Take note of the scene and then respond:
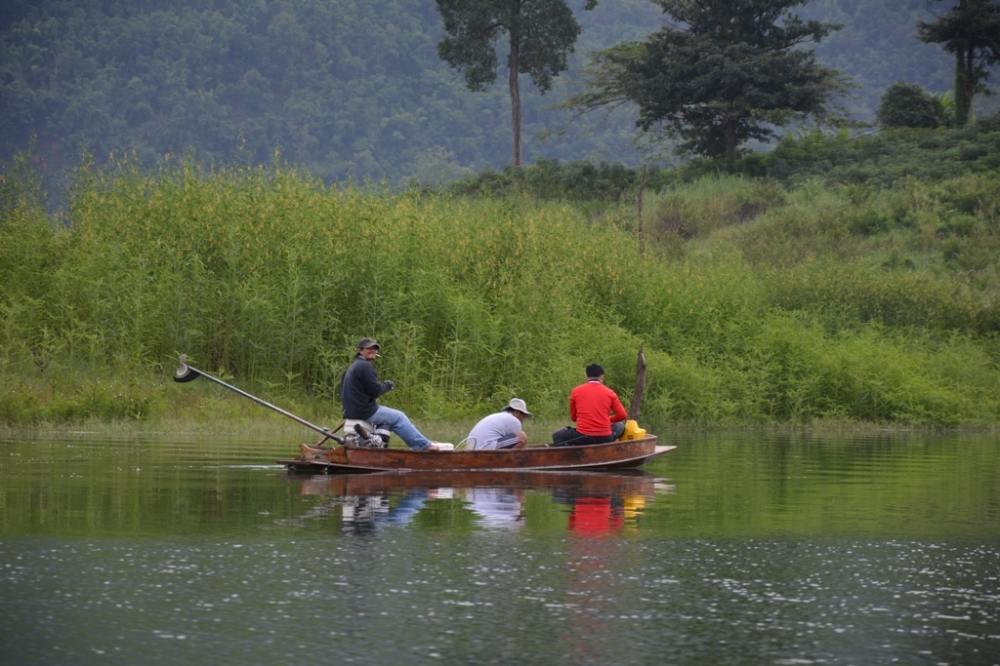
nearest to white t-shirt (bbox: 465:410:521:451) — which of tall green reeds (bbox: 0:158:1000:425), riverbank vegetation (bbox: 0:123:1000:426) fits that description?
riverbank vegetation (bbox: 0:123:1000:426)

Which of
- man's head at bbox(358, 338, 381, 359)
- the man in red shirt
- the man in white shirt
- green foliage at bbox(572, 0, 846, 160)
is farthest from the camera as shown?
green foliage at bbox(572, 0, 846, 160)

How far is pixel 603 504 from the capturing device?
A: 20188mm

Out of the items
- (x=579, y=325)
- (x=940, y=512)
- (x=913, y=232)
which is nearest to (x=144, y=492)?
(x=940, y=512)

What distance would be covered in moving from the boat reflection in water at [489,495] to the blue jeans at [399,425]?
0.58m

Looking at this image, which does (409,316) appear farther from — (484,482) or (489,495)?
(489,495)

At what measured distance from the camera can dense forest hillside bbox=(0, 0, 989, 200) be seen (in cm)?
9750

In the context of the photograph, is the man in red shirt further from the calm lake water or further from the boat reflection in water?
the calm lake water

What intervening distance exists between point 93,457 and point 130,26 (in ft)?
291

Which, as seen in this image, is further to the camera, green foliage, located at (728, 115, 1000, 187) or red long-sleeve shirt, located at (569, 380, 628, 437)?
green foliage, located at (728, 115, 1000, 187)

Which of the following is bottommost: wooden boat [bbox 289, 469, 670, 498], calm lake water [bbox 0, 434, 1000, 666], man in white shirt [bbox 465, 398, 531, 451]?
calm lake water [bbox 0, 434, 1000, 666]

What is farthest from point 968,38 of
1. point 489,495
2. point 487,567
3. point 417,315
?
point 487,567

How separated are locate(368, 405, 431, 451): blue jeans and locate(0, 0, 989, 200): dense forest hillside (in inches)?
2847

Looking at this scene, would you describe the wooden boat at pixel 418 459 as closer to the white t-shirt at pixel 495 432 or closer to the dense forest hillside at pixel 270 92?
the white t-shirt at pixel 495 432

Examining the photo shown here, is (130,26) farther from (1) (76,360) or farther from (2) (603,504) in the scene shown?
(2) (603,504)
